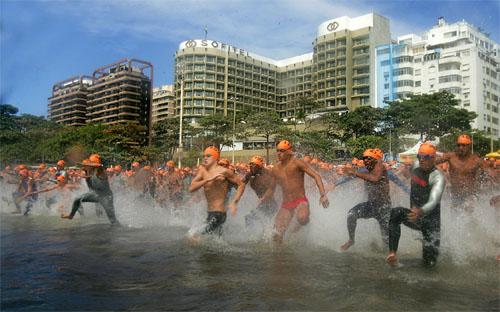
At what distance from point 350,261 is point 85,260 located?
375 centimetres

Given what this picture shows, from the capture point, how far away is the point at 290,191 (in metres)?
7.26

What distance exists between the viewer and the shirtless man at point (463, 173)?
24.3ft

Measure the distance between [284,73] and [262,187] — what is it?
96604 millimetres

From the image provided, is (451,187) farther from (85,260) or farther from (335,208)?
(85,260)

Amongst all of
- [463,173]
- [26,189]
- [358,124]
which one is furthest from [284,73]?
[463,173]

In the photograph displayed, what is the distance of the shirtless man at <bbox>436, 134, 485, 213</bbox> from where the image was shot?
7414 mm

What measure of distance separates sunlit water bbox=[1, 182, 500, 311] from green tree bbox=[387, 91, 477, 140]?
42.1 meters

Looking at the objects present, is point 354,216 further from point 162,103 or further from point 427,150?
Result: point 162,103

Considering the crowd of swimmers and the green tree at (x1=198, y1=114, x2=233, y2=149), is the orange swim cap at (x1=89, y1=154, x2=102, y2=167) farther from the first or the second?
the green tree at (x1=198, y1=114, x2=233, y2=149)

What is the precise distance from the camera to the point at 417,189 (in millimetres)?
5789

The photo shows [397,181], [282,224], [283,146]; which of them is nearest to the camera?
[397,181]

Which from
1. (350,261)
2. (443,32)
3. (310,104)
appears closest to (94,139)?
(310,104)

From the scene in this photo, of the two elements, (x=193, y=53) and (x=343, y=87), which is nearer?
(x=343, y=87)

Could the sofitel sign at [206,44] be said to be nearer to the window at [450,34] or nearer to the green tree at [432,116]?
the window at [450,34]
